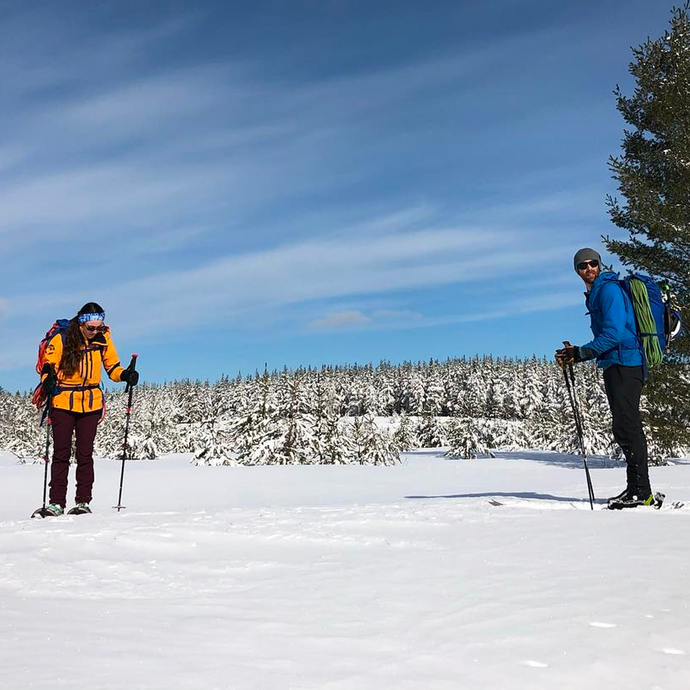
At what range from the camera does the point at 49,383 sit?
6.07 m

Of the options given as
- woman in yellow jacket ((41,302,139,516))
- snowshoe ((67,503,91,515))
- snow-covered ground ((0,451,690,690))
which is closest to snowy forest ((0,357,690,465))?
woman in yellow jacket ((41,302,139,516))

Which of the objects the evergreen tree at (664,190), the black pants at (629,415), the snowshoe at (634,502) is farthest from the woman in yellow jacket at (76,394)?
the evergreen tree at (664,190)

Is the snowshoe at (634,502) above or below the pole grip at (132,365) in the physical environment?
below

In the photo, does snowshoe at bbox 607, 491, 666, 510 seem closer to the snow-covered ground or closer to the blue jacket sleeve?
the snow-covered ground

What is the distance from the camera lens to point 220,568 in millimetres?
3572

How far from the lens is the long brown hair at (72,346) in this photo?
20.5 feet

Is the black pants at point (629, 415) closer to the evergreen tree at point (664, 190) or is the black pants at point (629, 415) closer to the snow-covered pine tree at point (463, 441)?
the evergreen tree at point (664, 190)

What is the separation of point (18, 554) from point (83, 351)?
3008 mm

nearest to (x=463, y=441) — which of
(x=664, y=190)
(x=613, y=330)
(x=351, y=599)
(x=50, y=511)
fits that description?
(x=664, y=190)

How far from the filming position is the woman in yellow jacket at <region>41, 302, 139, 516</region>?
612 centimetres

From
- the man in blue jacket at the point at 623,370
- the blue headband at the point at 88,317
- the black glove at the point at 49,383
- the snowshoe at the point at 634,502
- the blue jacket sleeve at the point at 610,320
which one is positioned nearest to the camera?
the snowshoe at the point at 634,502

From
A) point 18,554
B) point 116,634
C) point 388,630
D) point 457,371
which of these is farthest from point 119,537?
point 457,371

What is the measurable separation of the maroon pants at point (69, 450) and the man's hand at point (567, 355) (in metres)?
5.05

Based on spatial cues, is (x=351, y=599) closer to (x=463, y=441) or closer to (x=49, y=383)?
(x=49, y=383)
